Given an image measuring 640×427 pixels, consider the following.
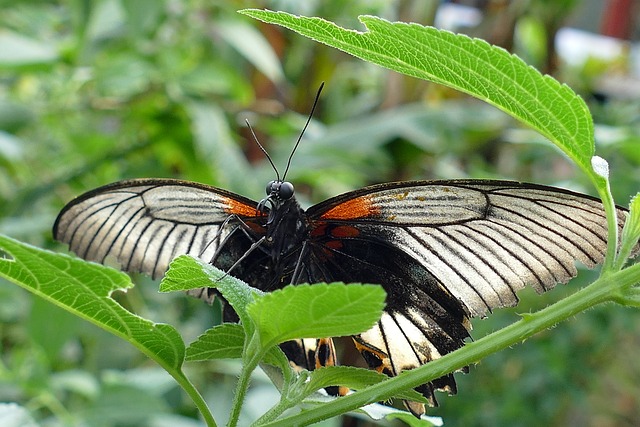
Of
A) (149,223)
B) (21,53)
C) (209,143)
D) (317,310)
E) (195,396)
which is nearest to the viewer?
(317,310)

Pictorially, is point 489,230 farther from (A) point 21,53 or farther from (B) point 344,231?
(A) point 21,53

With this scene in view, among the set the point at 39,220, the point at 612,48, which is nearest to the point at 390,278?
the point at 39,220

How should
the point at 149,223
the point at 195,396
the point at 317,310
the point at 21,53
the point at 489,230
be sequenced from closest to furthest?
the point at 317,310
the point at 195,396
the point at 489,230
the point at 149,223
the point at 21,53

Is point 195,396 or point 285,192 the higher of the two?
point 285,192

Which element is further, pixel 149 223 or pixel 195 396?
pixel 149 223

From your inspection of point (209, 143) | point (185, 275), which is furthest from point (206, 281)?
point (209, 143)

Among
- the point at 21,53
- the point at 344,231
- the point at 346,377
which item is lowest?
the point at 346,377

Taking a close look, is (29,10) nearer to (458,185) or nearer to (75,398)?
(75,398)

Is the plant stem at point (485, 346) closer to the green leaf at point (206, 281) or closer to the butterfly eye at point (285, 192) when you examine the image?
the green leaf at point (206, 281)
